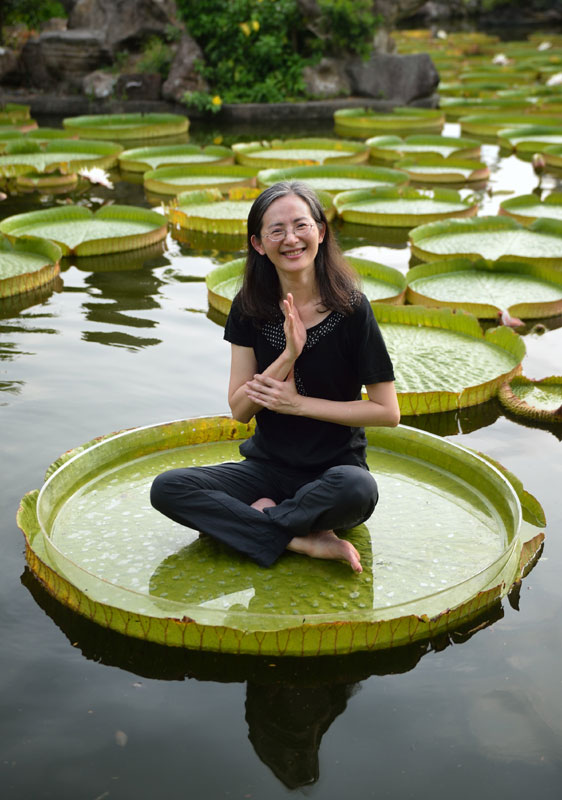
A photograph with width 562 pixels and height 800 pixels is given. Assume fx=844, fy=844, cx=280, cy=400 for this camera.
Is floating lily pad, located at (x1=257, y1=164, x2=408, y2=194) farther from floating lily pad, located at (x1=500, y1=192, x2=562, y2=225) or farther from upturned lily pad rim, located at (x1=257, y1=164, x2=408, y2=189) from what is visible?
floating lily pad, located at (x1=500, y1=192, x2=562, y2=225)

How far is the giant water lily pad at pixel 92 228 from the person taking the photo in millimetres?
5434

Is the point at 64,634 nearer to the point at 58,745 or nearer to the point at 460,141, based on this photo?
the point at 58,745

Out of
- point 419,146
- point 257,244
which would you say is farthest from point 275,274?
point 419,146

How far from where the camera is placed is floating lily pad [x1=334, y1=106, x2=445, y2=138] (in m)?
10.6

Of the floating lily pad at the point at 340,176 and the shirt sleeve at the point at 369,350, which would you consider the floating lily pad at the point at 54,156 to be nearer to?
the floating lily pad at the point at 340,176

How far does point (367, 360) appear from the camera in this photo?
7.30ft

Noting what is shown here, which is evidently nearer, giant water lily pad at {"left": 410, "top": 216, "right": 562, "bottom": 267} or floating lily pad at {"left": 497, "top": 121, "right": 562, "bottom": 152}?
giant water lily pad at {"left": 410, "top": 216, "right": 562, "bottom": 267}

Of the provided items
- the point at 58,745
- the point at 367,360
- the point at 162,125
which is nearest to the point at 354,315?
the point at 367,360

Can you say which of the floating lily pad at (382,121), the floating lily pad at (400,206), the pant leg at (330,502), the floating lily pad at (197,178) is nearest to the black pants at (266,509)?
the pant leg at (330,502)

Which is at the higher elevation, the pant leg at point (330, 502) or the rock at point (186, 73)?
the rock at point (186, 73)

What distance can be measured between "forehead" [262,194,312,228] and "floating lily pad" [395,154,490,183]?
5683 mm

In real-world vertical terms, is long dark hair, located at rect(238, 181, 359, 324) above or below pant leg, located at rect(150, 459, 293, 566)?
above

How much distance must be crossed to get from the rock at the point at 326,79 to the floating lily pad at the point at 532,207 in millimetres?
6447

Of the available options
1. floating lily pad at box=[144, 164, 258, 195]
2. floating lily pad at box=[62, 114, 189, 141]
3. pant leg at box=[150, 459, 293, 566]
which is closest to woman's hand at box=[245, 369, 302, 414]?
pant leg at box=[150, 459, 293, 566]
